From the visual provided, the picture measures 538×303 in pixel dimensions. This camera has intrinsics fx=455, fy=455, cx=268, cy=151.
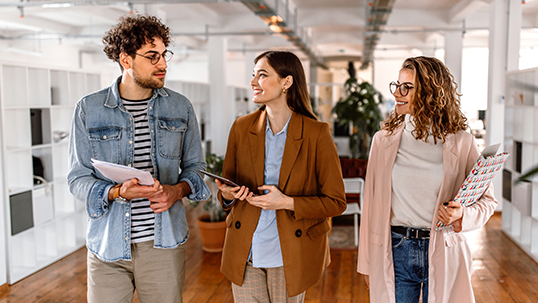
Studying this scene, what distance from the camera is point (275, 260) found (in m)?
2.00

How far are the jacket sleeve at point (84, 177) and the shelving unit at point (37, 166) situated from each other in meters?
3.01

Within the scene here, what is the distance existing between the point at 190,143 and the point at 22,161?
3.46m

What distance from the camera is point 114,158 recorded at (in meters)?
2.03

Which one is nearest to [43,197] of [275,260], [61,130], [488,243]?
[61,130]

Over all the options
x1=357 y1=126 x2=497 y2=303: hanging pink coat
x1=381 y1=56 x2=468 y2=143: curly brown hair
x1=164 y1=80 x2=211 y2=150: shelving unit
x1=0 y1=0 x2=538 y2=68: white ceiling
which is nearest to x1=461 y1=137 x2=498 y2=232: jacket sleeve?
x1=357 y1=126 x2=497 y2=303: hanging pink coat

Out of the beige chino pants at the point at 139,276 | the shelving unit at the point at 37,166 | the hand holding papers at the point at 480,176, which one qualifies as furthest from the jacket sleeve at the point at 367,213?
the shelving unit at the point at 37,166

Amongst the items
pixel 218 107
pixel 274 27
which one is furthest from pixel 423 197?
pixel 218 107

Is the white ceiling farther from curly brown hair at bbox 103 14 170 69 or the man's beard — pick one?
the man's beard

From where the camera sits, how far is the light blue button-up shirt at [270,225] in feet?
6.57

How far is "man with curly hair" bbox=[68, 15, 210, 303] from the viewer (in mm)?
1977

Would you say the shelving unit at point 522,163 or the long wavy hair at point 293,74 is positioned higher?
the long wavy hair at point 293,74

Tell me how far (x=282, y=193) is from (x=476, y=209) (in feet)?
2.70

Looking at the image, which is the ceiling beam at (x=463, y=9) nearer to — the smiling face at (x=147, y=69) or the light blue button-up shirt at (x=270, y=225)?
the light blue button-up shirt at (x=270, y=225)

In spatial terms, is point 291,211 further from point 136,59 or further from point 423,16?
point 423,16
